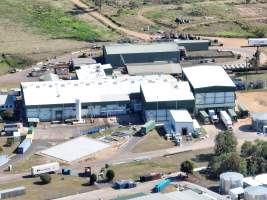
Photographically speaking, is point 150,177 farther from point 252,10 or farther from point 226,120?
point 252,10

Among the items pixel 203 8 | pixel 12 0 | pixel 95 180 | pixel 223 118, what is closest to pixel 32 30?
pixel 12 0

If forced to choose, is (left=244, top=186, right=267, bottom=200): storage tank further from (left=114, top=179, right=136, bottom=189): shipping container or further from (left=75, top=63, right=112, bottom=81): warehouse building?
(left=75, top=63, right=112, bottom=81): warehouse building

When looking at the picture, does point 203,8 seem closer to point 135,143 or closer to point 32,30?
point 32,30

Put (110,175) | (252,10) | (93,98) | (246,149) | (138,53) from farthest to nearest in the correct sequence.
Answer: (252,10) < (138,53) < (93,98) < (246,149) < (110,175)

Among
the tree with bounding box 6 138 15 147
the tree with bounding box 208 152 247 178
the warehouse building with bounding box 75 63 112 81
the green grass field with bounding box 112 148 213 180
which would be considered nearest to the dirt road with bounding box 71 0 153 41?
the warehouse building with bounding box 75 63 112 81

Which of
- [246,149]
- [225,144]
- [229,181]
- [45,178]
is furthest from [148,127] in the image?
[229,181]

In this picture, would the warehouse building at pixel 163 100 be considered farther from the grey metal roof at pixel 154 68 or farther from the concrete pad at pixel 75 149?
the grey metal roof at pixel 154 68
